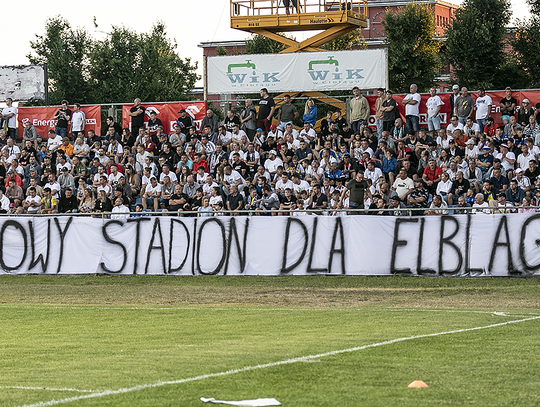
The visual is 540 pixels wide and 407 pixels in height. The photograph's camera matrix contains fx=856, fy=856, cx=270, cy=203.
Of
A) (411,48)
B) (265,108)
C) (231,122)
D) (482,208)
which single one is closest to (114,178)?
(231,122)

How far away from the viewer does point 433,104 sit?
28406 mm

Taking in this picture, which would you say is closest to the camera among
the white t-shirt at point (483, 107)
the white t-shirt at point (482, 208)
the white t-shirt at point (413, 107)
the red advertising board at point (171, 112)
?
the white t-shirt at point (482, 208)

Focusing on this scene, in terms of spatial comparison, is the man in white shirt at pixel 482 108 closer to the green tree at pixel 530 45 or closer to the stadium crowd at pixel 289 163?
the stadium crowd at pixel 289 163

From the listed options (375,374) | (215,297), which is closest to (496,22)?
(215,297)

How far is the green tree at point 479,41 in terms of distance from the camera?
47.9 meters

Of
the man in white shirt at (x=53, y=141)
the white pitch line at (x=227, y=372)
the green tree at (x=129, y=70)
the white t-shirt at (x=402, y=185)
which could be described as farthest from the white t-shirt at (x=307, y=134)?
the green tree at (x=129, y=70)

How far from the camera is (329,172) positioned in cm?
2605

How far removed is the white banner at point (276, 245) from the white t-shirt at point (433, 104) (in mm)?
7407

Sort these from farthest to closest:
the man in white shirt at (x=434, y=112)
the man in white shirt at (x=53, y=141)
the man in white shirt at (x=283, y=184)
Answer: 1. the man in white shirt at (x=53, y=141)
2. the man in white shirt at (x=434, y=112)
3. the man in white shirt at (x=283, y=184)

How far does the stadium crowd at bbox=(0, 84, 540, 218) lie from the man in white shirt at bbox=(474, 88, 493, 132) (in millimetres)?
Result: 32

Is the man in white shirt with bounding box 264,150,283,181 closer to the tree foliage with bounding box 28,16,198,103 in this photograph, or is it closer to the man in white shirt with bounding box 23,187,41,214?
the man in white shirt with bounding box 23,187,41,214

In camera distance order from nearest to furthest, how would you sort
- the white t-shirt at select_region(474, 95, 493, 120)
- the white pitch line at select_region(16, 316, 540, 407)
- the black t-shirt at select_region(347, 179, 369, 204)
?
the white pitch line at select_region(16, 316, 540, 407) → the black t-shirt at select_region(347, 179, 369, 204) → the white t-shirt at select_region(474, 95, 493, 120)

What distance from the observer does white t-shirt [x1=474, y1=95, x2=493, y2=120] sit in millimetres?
27453

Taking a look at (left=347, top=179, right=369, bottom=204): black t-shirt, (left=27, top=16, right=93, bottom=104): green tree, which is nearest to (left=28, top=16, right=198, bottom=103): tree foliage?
(left=27, top=16, right=93, bottom=104): green tree
